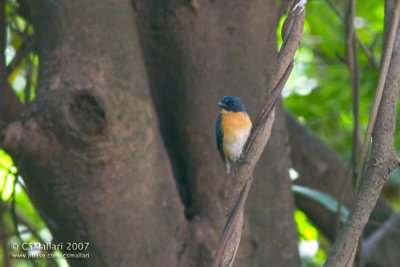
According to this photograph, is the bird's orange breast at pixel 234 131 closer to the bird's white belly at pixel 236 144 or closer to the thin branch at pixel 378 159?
the bird's white belly at pixel 236 144

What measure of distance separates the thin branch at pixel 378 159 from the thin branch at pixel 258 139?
0.37 metres

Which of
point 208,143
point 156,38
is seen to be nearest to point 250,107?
point 208,143

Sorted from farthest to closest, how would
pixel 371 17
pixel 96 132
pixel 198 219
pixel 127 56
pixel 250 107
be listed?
Result: pixel 371 17, pixel 250 107, pixel 198 219, pixel 127 56, pixel 96 132

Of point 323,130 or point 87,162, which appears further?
point 323,130

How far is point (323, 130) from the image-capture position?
239 inches

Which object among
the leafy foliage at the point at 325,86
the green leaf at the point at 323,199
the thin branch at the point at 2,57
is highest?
the thin branch at the point at 2,57

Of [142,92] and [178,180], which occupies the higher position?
[142,92]

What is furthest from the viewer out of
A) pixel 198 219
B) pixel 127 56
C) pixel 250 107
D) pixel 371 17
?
pixel 371 17

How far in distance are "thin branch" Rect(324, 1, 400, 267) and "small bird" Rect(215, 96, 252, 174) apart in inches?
44.8

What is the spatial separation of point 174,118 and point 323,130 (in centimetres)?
252

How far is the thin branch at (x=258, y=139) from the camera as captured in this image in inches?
82.3

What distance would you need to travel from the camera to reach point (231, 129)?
368 centimetres

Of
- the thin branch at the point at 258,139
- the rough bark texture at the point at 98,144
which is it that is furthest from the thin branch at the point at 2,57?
the thin branch at the point at 258,139

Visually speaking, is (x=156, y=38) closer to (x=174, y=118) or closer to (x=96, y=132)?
(x=174, y=118)
